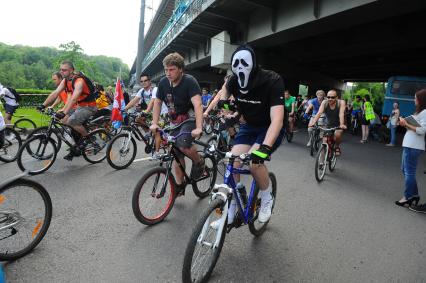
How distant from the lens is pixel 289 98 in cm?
1334

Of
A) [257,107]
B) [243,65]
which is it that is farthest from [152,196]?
[243,65]

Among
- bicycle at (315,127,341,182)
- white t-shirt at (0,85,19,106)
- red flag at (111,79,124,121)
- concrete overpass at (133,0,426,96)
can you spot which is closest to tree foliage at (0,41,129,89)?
concrete overpass at (133,0,426,96)

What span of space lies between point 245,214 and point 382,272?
1502mm

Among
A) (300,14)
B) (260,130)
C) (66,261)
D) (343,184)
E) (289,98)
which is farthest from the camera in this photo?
(289,98)

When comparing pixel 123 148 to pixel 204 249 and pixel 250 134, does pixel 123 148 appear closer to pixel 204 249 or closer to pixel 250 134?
pixel 250 134

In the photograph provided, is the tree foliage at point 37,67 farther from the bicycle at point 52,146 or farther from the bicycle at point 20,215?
the bicycle at point 20,215

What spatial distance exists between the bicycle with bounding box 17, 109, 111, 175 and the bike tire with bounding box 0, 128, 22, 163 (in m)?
0.81

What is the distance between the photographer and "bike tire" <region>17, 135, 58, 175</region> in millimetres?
5480

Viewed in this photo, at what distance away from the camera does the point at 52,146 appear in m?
5.93

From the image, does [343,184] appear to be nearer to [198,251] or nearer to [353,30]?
[198,251]

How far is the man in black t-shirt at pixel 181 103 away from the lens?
4094 mm

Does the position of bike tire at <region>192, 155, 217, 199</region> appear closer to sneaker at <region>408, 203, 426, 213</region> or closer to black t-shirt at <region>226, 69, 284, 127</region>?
black t-shirt at <region>226, 69, 284, 127</region>

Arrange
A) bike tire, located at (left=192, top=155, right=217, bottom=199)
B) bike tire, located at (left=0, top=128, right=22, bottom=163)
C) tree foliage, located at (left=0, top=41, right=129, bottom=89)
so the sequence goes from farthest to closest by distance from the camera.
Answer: tree foliage, located at (left=0, top=41, right=129, bottom=89) < bike tire, located at (left=0, top=128, right=22, bottom=163) < bike tire, located at (left=192, top=155, right=217, bottom=199)

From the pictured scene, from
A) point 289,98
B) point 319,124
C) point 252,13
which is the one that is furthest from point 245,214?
point 252,13
